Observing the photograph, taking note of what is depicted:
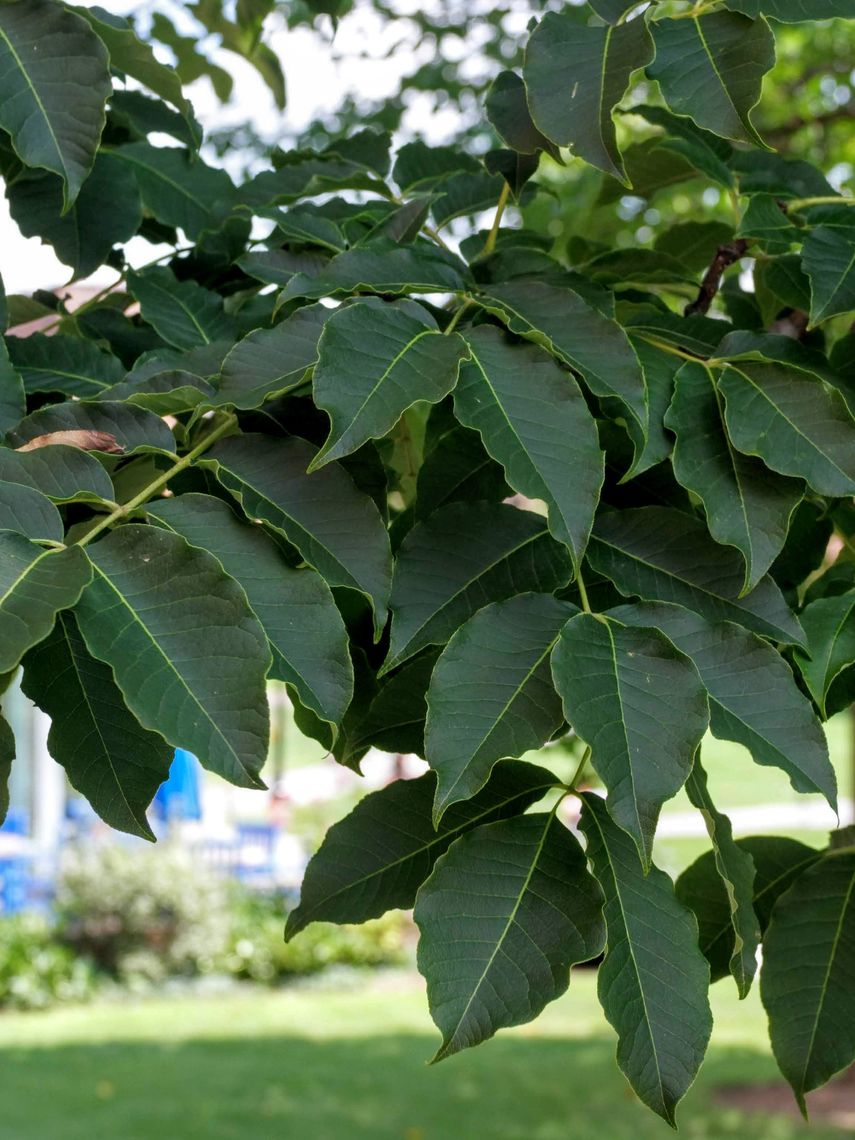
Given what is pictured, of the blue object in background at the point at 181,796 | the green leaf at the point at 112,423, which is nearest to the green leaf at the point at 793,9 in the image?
the green leaf at the point at 112,423

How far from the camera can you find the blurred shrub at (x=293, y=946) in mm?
9023

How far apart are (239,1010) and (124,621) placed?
26.4 ft

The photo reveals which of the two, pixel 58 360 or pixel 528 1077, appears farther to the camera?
pixel 528 1077

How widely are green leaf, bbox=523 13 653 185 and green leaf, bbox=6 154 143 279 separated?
50 centimetres

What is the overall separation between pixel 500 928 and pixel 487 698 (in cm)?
15

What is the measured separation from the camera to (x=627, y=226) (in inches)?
150

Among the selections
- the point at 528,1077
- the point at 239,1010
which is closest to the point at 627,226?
the point at 528,1077

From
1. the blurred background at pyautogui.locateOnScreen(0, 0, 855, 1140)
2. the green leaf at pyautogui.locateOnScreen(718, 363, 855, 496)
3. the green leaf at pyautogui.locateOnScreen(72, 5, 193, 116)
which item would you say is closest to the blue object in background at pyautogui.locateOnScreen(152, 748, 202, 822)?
the blurred background at pyautogui.locateOnScreen(0, 0, 855, 1140)

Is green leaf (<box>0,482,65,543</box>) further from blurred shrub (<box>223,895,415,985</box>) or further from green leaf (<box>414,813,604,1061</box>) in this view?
blurred shrub (<box>223,895,415,985</box>)

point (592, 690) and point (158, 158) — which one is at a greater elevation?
point (158, 158)

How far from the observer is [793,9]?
0.98 metres

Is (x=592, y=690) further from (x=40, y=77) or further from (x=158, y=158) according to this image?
(x=158, y=158)

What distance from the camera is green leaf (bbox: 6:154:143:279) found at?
1303mm

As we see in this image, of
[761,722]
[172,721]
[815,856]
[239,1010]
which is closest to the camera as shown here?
[172,721]
